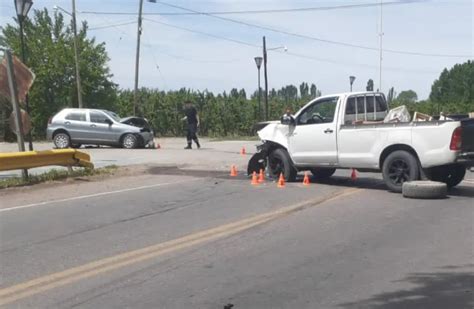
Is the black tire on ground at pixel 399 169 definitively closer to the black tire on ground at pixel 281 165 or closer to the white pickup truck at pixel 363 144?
the white pickup truck at pixel 363 144

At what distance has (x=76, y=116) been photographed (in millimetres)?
25688

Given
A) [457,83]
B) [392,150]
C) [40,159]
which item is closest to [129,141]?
[40,159]

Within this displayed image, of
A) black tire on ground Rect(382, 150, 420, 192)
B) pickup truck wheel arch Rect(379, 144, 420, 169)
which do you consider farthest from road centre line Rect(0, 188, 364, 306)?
pickup truck wheel arch Rect(379, 144, 420, 169)

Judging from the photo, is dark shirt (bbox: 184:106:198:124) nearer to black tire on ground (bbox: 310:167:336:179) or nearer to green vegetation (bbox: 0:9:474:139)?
black tire on ground (bbox: 310:167:336:179)

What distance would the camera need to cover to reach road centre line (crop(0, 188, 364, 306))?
18.1ft

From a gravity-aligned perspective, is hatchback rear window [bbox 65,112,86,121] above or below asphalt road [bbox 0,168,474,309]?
above

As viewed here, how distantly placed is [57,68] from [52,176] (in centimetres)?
2574

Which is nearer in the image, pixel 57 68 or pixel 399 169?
pixel 399 169

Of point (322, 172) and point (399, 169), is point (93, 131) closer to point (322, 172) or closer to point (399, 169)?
point (322, 172)

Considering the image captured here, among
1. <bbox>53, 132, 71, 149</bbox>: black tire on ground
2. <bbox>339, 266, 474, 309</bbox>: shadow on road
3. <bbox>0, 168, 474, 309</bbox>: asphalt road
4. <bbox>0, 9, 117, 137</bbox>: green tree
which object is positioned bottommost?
<bbox>339, 266, 474, 309</bbox>: shadow on road

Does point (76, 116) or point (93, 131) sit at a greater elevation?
point (76, 116)

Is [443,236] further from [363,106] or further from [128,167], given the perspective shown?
[128,167]

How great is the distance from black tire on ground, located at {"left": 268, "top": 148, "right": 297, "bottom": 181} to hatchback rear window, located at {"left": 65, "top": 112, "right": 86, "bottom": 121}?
13877 mm

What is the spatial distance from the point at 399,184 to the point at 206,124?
30.6 metres
